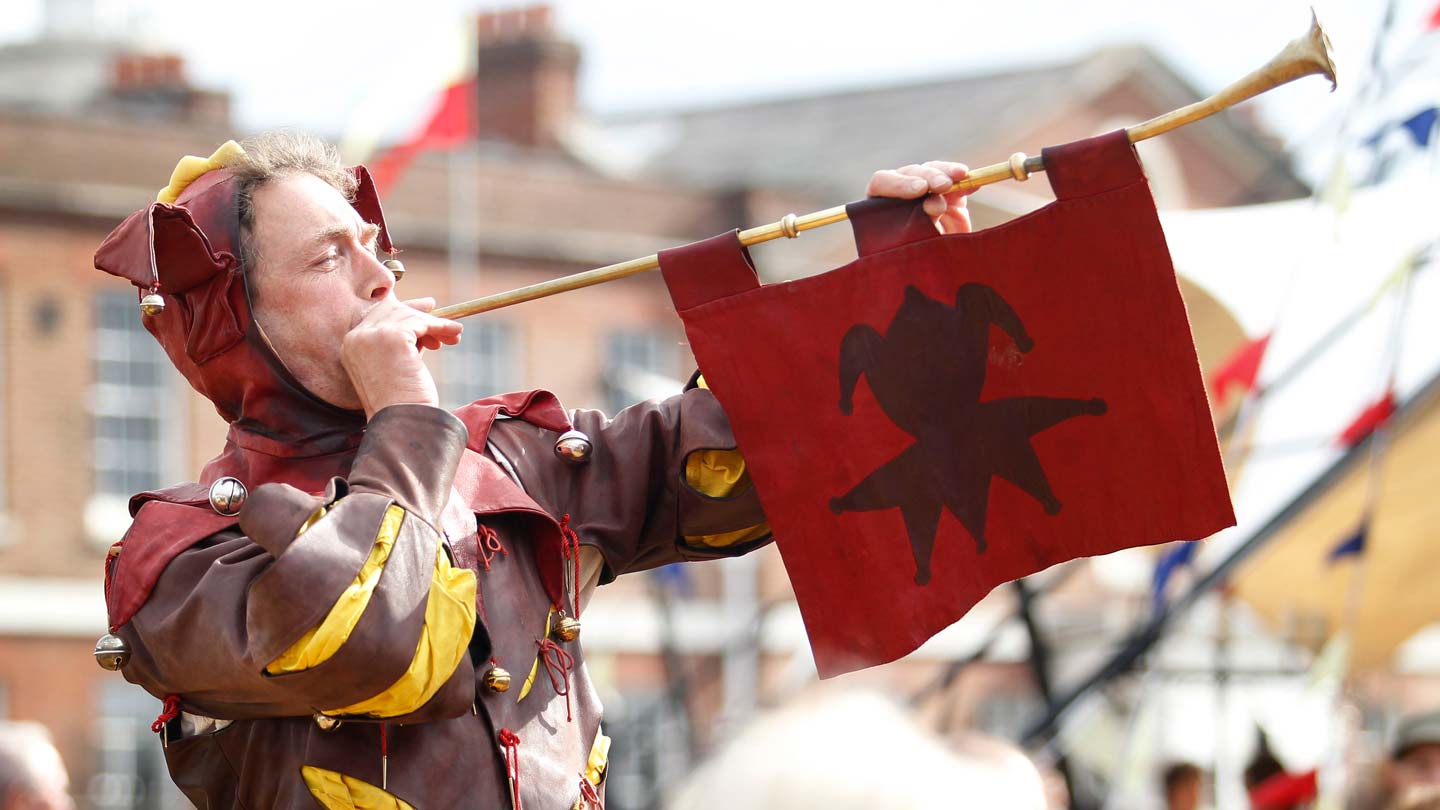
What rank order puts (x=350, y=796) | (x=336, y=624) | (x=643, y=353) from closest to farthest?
(x=336, y=624) → (x=350, y=796) → (x=643, y=353)

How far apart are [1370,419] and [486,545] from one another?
4.30 meters

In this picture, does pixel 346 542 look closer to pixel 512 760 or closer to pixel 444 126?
pixel 512 760

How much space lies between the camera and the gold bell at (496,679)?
7.57 feet

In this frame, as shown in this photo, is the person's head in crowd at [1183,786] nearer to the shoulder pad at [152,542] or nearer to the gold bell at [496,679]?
the gold bell at [496,679]

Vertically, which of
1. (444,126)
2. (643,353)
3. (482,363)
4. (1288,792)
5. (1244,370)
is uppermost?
(444,126)

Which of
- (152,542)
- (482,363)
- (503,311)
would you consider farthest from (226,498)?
(482,363)

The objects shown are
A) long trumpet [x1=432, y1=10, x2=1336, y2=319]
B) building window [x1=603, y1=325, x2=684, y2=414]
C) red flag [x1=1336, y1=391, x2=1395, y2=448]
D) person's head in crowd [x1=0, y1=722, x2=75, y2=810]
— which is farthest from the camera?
building window [x1=603, y1=325, x2=684, y2=414]

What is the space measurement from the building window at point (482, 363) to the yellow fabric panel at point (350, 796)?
19132mm

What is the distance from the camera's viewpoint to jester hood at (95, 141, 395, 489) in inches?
95.7

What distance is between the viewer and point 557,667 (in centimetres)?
242

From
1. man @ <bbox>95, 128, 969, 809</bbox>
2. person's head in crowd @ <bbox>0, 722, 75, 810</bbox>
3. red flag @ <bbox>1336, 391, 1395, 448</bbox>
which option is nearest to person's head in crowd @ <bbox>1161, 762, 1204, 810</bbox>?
red flag @ <bbox>1336, 391, 1395, 448</bbox>

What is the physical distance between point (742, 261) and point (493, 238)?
1886cm

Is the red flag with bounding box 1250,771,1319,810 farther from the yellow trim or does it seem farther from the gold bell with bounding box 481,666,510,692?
the gold bell with bounding box 481,666,510,692

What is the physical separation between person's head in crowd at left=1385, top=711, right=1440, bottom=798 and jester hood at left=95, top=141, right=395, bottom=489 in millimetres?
3710
